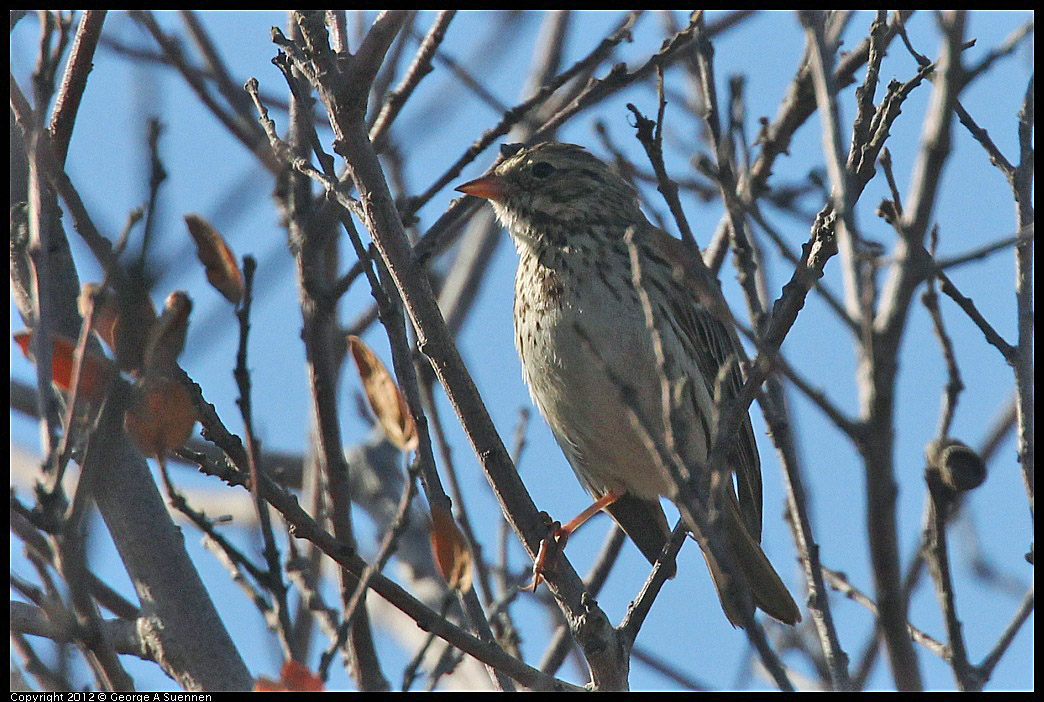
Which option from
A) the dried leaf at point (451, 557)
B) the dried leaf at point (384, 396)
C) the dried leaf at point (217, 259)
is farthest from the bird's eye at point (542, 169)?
the dried leaf at point (217, 259)

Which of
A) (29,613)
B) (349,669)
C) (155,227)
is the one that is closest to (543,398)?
(349,669)

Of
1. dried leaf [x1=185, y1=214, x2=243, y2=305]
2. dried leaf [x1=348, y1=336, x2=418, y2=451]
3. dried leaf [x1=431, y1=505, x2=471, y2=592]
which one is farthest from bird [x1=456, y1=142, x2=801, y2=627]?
dried leaf [x1=185, y1=214, x2=243, y2=305]

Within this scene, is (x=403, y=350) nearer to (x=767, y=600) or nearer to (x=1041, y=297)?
(x=1041, y=297)

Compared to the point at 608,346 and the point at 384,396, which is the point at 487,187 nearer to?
the point at 608,346

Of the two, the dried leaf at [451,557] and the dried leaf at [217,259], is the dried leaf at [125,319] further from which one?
the dried leaf at [451,557]

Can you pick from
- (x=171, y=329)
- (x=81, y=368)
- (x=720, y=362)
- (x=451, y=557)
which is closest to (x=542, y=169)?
(x=720, y=362)

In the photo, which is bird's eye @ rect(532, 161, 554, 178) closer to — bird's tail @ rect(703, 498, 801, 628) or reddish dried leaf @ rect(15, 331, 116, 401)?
bird's tail @ rect(703, 498, 801, 628)
